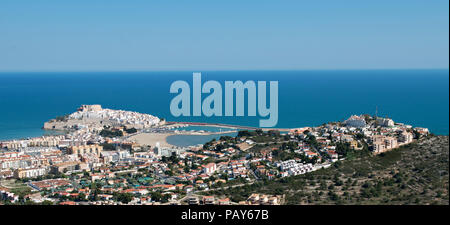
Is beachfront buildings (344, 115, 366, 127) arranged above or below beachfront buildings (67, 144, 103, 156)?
above

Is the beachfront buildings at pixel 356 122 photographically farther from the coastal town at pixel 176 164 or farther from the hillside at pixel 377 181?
the hillside at pixel 377 181

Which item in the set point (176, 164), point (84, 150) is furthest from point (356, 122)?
point (84, 150)

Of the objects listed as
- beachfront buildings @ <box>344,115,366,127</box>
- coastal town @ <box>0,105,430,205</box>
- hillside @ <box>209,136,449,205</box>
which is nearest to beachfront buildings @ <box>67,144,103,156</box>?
coastal town @ <box>0,105,430,205</box>

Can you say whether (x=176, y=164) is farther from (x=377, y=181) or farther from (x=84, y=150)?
(x=377, y=181)

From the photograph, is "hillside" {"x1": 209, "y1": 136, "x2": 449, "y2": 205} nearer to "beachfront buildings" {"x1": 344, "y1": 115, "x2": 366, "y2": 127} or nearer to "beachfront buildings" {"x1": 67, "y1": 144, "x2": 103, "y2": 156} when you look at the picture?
"beachfront buildings" {"x1": 344, "y1": 115, "x2": 366, "y2": 127}

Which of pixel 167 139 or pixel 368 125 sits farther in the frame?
pixel 167 139

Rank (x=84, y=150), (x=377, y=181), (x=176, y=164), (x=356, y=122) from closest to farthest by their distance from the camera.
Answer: (x=377, y=181)
(x=176, y=164)
(x=356, y=122)
(x=84, y=150)

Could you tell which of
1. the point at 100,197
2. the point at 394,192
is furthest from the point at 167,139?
the point at 394,192
